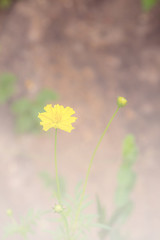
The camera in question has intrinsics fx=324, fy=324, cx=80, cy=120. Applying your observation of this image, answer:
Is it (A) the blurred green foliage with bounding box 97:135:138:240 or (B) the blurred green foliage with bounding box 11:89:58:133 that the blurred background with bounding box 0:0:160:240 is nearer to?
(B) the blurred green foliage with bounding box 11:89:58:133

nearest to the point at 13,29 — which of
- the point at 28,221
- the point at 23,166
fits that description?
the point at 23,166

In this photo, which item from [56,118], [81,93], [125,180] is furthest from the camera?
[81,93]

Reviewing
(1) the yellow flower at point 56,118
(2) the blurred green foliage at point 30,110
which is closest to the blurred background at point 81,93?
(2) the blurred green foliage at point 30,110

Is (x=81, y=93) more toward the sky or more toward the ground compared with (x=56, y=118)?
more toward the sky

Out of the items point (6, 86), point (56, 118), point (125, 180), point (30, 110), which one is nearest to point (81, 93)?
point (30, 110)

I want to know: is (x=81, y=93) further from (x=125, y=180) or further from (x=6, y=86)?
(x=125, y=180)

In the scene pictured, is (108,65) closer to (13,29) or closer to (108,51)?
(108,51)

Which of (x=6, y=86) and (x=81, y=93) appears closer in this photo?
(x=6, y=86)

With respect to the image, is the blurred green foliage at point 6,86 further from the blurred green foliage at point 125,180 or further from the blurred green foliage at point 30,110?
the blurred green foliage at point 125,180
